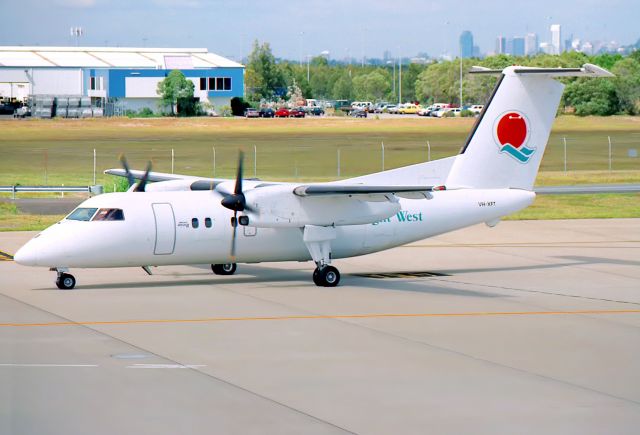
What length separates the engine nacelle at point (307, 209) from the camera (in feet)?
80.6

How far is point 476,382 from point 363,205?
10167mm

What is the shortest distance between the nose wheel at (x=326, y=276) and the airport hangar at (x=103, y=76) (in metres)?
109

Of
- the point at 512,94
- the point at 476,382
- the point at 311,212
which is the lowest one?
the point at 476,382

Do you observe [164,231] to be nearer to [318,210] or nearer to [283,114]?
[318,210]

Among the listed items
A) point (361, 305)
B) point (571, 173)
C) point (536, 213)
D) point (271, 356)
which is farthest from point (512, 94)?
point (571, 173)

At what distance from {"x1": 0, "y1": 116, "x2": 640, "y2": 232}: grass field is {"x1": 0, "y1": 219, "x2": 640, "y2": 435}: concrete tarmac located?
696 inches

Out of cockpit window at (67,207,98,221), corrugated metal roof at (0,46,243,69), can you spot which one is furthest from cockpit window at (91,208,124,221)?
corrugated metal roof at (0,46,243,69)

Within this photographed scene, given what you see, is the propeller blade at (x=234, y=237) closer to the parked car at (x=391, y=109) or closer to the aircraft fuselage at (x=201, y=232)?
the aircraft fuselage at (x=201, y=232)

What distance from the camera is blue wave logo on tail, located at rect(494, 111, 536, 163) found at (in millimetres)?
27391

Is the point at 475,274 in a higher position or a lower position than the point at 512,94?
lower

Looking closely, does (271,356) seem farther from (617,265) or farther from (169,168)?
(169,168)

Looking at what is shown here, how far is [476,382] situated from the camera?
15.7m

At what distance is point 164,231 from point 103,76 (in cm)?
11475

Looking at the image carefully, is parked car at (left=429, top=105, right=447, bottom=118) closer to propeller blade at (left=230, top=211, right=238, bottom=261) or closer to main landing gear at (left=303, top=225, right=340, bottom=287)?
main landing gear at (left=303, top=225, right=340, bottom=287)
